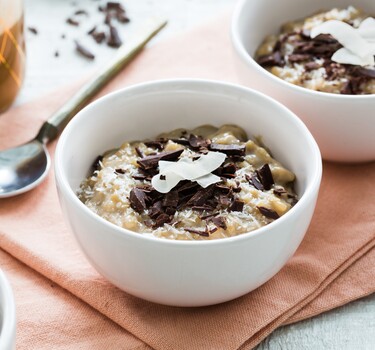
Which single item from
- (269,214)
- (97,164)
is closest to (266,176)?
(269,214)

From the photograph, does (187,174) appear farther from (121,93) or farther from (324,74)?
(324,74)

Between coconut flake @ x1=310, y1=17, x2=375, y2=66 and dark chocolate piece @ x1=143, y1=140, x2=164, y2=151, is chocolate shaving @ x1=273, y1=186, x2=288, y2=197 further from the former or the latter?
coconut flake @ x1=310, y1=17, x2=375, y2=66

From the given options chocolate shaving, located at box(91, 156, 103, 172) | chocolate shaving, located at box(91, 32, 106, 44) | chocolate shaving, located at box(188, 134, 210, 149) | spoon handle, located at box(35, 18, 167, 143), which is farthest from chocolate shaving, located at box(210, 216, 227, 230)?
chocolate shaving, located at box(91, 32, 106, 44)

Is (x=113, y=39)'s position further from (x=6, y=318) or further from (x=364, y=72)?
(x=6, y=318)

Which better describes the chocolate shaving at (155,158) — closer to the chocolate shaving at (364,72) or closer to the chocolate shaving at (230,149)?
the chocolate shaving at (230,149)

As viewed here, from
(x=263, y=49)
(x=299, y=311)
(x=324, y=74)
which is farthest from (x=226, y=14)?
(x=299, y=311)
